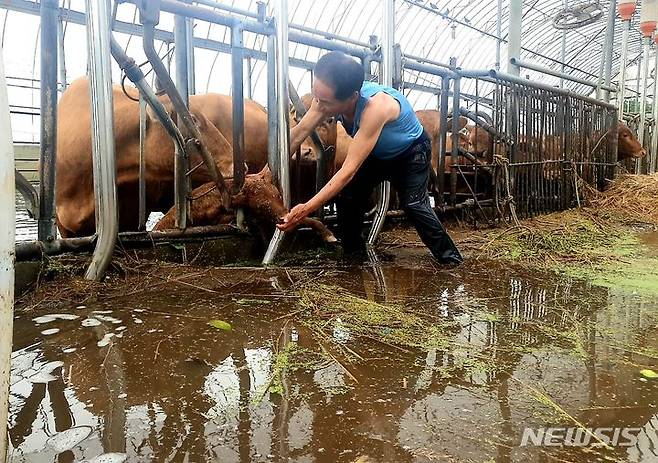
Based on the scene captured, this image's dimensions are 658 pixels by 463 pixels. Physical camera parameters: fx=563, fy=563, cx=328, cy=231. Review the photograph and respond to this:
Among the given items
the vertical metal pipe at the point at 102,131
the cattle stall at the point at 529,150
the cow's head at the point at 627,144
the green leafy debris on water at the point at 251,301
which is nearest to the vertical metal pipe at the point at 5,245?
the green leafy debris on water at the point at 251,301

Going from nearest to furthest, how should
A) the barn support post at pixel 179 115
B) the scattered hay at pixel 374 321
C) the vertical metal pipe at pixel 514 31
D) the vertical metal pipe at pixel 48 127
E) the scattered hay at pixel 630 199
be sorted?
the scattered hay at pixel 374 321 → the vertical metal pipe at pixel 48 127 → the barn support post at pixel 179 115 → the scattered hay at pixel 630 199 → the vertical metal pipe at pixel 514 31

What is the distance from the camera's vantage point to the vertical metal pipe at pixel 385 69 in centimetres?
439

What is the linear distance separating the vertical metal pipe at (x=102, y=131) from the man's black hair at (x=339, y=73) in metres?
1.13

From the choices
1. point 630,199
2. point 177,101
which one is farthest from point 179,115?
point 630,199

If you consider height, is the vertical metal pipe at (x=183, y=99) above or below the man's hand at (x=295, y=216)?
above

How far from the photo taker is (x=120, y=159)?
3.98m

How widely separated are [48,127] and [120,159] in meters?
1.30

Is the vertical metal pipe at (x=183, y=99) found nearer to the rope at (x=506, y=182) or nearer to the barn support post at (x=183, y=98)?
the barn support post at (x=183, y=98)

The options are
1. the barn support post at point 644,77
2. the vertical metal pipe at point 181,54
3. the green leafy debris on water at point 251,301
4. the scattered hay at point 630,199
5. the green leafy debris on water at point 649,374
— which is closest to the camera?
the green leafy debris on water at point 649,374

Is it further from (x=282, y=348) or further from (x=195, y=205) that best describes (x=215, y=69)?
(x=282, y=348)

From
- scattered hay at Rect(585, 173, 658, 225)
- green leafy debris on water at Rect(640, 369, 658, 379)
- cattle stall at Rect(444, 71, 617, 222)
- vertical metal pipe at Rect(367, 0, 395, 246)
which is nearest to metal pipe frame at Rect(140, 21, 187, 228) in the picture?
vertical metal pipe at Rect(367, 0, 395, 246)

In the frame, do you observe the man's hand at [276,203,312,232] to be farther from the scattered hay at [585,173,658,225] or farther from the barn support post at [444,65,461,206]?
the scattered hay at [585,173,658,225]

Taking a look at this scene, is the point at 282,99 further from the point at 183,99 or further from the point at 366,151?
the point at 366,151

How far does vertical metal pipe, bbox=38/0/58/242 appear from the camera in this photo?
2.67m
